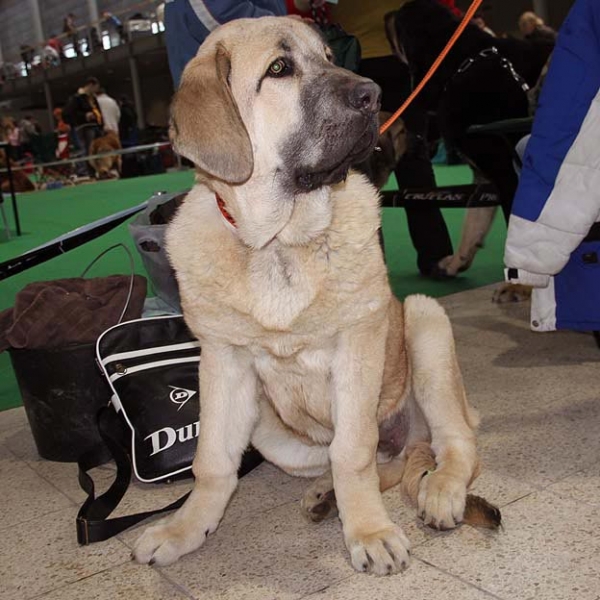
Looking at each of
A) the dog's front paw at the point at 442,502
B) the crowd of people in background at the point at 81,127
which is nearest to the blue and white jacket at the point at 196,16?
the dog's front paw at the point at 442,502

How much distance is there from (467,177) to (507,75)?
17.7 ft

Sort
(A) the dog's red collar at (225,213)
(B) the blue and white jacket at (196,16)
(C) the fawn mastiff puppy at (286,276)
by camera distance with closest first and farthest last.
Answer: (C) the fawn mastiff puppy at (286,276) < (A) the dog's red collar at (225,213) < (B) the blue and white jacket at (196,16)

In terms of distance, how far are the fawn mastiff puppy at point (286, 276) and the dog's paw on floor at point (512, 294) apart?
7.30 feet

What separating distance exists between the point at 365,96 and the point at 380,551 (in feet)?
3.59

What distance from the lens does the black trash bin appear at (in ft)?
8.63

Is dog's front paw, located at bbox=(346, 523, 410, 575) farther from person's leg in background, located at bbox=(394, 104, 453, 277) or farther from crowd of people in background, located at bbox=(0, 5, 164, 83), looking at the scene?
crowd of people in background, located at bbox=(0, 5, 164, 83)

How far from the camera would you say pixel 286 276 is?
1.94 meters

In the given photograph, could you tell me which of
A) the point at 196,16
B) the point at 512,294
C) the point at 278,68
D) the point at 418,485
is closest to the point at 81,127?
the point at 512,294

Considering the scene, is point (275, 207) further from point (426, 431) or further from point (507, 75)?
point (507, 75)

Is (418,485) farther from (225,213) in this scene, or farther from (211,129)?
(211,129)

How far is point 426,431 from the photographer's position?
2266 mm

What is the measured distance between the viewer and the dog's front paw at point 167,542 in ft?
6.26

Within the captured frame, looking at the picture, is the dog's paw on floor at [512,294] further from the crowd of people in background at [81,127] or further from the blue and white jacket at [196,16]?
the crowd of people in background at [81,127]

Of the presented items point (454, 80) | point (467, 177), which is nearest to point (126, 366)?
point (454, 80)
